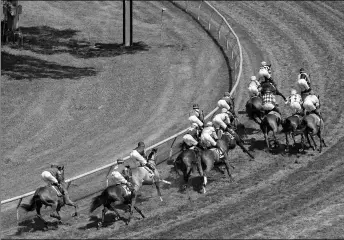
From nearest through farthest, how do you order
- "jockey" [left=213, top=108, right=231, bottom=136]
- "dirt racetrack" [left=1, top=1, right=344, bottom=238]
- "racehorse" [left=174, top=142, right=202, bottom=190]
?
"dirt racetrack" [left=1, top=1, right=344, bottom=238] < "racehorse" [left=174, top=142, right=202, bottom=190] < "jockey" [left=213, top=108, right=231, bottom=136]

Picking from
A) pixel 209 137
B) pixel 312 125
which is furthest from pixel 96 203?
pixel 312 125

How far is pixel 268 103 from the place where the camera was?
1379 inches

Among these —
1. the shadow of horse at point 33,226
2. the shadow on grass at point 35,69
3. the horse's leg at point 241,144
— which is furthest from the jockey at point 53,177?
the shadow on grass at point 35,69

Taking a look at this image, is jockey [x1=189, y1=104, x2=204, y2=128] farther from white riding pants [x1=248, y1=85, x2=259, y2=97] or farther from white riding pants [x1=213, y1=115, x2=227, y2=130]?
white riding pants [x1=248, y1=85, x2=259, y2=97]

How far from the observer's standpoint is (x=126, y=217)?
1144 inches

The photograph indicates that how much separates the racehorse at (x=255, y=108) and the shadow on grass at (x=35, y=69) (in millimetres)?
11102

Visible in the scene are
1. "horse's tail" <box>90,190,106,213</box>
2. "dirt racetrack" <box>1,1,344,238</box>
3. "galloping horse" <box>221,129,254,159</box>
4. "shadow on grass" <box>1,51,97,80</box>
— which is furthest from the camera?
"shadow on grass" <box>1,51,97,80</box>

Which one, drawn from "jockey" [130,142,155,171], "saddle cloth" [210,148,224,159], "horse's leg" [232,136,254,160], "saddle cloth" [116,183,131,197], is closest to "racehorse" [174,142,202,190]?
"saddle cloth" [210,148,224,159]

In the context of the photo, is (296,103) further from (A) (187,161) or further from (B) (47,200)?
(B) (47,200)

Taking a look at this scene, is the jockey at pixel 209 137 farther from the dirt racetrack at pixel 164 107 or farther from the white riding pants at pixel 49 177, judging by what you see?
the white riding pants at pixel 49 177

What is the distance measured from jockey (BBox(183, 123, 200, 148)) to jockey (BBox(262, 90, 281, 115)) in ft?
11.6

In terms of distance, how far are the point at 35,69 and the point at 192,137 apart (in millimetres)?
15382

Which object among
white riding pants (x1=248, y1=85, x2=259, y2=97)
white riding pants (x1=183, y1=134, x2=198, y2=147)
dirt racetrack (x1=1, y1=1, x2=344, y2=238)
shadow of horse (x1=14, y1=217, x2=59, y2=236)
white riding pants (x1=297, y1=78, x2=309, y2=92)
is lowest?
shadow of horse (x1=14, y1=217, x2=59, y2=236)

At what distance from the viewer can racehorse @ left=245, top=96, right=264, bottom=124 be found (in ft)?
116
